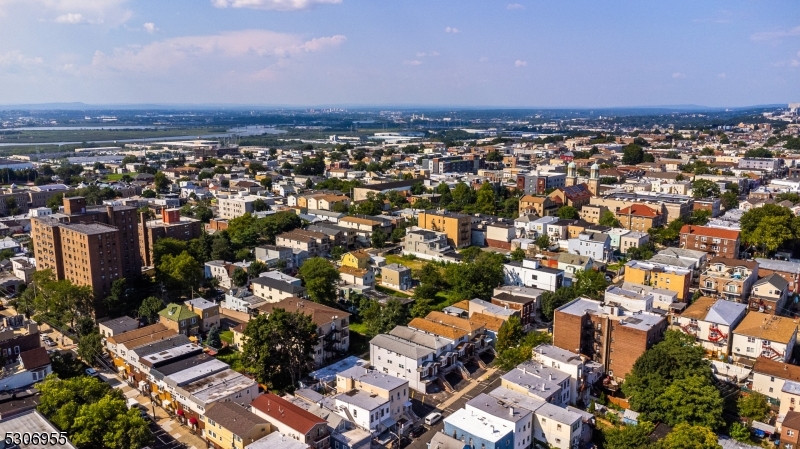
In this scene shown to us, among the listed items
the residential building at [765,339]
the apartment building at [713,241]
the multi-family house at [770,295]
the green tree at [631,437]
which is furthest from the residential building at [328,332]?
the apartment building at [713,241]

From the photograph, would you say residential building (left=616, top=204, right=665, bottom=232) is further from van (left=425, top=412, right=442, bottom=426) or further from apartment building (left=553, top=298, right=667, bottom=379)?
van (left=425, top=412, right=442, bottom=426)

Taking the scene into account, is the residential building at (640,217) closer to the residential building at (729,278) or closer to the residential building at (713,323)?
the residential building at (729,278)

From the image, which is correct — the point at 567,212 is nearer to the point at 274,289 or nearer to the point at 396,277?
A: the point at 396,277

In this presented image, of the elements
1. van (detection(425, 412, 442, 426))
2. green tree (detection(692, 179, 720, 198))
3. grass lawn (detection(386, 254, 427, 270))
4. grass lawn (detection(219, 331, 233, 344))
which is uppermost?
green tree (detection(692, 179, 720, 198))

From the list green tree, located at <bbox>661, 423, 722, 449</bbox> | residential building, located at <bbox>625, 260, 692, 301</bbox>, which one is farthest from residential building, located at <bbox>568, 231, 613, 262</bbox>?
green tree, located at <bbox>661, 423, 722, 449</bbox>

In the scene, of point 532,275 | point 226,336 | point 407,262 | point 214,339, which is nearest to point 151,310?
point 226,336

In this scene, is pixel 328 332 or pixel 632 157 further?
pixel 632 157

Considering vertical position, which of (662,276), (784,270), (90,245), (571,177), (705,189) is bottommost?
(784,270)
